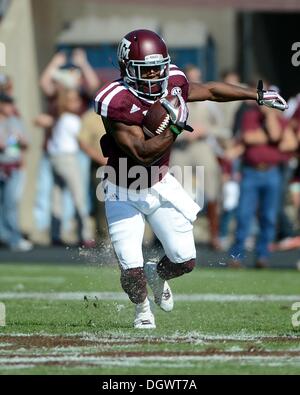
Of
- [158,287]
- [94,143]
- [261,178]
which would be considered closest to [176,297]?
[158,287]

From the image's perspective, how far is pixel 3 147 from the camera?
552 inches

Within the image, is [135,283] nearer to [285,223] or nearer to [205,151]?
[205,151]

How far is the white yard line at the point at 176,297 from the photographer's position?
363 inches

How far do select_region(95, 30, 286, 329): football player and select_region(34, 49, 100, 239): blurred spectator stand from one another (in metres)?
6.69

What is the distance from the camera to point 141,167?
7.26 meters

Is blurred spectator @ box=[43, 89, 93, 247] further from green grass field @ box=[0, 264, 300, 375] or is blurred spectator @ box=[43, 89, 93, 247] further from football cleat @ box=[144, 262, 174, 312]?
football cleat @ box=[144, 262, 174, 312]

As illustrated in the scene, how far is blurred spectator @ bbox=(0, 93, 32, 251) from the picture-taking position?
1402 cm

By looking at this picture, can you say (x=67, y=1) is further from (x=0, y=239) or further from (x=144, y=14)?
(x=0, y=239)

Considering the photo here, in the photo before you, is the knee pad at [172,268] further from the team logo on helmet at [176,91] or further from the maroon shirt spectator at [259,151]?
the maroon shirt spectator at [259,151]

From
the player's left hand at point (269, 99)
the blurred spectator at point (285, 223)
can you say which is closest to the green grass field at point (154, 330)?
the player's left hand at point (269, 99)

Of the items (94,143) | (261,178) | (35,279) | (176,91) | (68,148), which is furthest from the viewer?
(68,148)

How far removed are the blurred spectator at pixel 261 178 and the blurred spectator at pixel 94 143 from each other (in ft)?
6.04

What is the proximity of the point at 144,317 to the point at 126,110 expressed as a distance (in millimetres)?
1282
